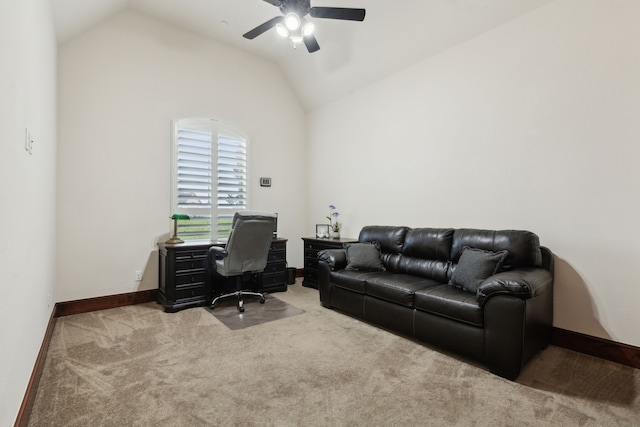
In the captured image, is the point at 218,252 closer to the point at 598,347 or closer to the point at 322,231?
the point at 322,231

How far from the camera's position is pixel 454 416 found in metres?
1.82

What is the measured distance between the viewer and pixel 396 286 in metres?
3.03

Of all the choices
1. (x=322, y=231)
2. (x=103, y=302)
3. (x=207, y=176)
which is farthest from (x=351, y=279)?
(x=103, y=302)

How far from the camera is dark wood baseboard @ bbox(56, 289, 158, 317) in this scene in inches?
141

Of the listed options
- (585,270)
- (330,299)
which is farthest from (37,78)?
(585,270)

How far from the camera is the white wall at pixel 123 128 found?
3.65 m

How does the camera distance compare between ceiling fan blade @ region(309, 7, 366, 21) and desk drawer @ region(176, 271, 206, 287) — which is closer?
ceiling fan blade @ region(309, 7, 366, 21)

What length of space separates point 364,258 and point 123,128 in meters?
3.62

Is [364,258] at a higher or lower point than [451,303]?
higher

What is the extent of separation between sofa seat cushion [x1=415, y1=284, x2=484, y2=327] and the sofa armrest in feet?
0.37

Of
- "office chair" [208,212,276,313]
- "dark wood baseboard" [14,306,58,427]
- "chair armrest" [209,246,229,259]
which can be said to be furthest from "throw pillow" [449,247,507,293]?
"dark wood baseboard" [14,306,58,427]

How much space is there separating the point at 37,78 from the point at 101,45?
2.13 m

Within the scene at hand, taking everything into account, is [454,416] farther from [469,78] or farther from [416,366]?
[469,78]

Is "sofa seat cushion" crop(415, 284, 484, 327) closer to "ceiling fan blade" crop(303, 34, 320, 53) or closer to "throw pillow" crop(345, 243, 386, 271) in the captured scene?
"throw pillow" crop(345, 243, 386, 271)
